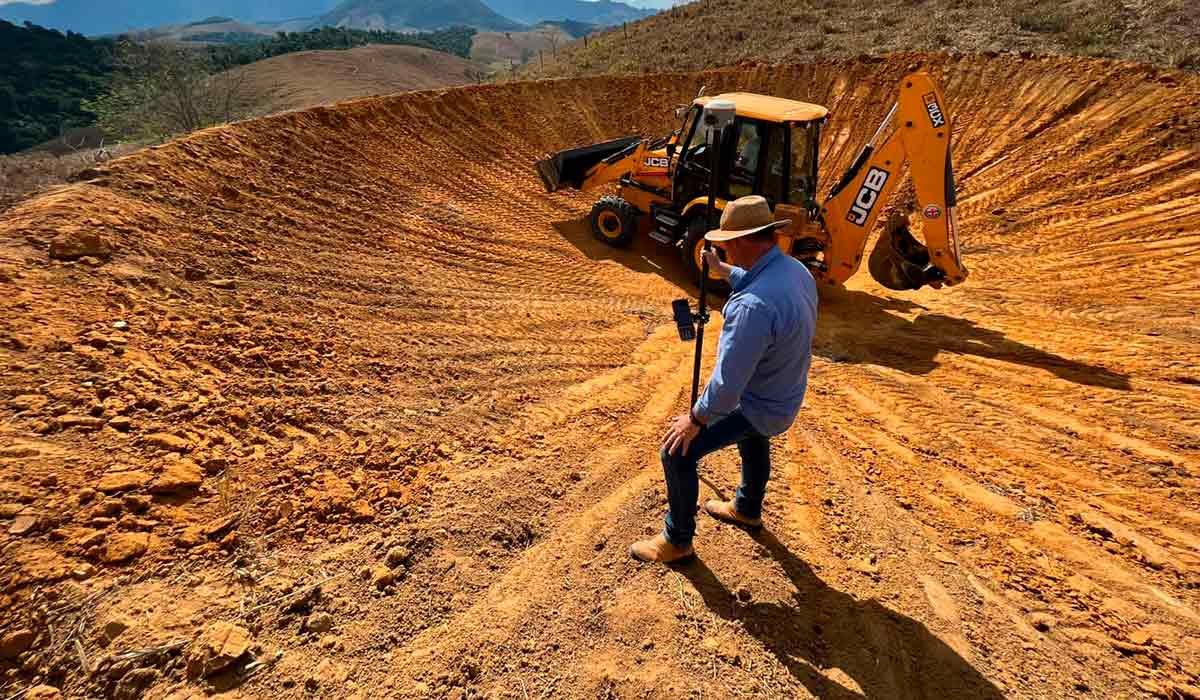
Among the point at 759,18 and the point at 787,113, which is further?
the point at 759,18

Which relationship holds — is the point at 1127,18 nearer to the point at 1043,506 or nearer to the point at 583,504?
the point at 1043,506

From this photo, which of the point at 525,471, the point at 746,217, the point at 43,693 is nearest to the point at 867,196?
the point at 746,217

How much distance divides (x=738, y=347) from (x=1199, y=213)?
28.1 ft

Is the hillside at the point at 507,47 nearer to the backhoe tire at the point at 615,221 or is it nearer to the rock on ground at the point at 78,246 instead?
the backhoe tire at the point at 615,221

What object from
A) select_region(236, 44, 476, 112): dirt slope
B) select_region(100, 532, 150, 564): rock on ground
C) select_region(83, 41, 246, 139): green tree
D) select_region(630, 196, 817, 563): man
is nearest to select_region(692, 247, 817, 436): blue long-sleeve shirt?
select_region(630, 196, 817, 563): man

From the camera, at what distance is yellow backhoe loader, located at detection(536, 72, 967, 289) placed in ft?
18.6

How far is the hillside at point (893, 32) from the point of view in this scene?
37.7ft

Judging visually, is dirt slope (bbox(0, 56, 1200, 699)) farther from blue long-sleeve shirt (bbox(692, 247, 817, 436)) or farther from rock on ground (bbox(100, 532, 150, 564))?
blue long-sleeve shirt (bbox(692, 247, 817, 436))

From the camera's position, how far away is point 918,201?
5.87 m

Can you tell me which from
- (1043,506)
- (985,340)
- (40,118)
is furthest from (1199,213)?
(40,118)

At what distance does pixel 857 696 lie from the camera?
2367 mm

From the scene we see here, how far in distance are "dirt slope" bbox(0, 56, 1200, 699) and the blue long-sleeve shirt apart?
1.07 meters

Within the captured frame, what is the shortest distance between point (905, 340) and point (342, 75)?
5243 centimetres

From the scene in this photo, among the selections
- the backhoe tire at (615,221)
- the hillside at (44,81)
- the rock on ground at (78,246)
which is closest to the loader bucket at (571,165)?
the backhoe tire at (615,221)
